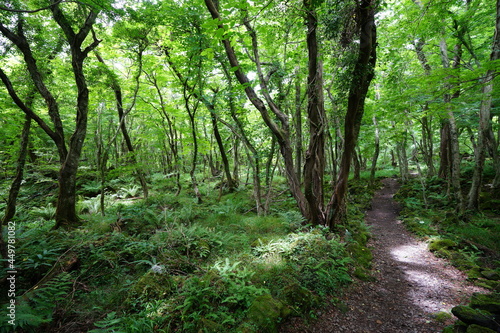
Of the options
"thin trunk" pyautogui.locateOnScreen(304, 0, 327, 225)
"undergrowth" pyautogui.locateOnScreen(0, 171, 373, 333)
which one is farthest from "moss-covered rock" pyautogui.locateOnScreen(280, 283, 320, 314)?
"thin trunk" pyautogui.locateOnScreen(304, 0, 327, 225)

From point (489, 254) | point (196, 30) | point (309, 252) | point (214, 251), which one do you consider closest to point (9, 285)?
point (214, 251)

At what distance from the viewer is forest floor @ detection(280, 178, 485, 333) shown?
11.1ft

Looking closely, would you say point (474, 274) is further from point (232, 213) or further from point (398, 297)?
point (232, 213)

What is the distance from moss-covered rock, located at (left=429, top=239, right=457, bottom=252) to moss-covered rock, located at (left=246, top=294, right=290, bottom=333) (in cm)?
577

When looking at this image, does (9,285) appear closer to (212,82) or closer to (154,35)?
(154,35)

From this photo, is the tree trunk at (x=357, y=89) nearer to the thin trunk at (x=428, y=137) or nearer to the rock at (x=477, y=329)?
the rock at (x=477, y=329)

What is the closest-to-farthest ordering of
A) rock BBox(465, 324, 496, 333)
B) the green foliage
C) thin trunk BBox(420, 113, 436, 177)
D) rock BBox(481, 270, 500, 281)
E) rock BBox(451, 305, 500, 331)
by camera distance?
the green foliage
rock BBox(465, 324, 496, 333)
rock BBox(451, 305, 500, 331)
rock BBox(481, 270, 500, 281)
thin trunk BBox(420, 113, 436, 177)

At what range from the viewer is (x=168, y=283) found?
3.66m

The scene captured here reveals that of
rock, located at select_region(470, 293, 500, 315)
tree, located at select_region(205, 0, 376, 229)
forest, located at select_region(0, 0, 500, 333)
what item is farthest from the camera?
tree, located at select_region(205, 0, 376, 229)

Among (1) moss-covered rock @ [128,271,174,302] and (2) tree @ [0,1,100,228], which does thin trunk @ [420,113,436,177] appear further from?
(2) tree @ [0,1,100,228]

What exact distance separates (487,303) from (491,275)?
2111 millimetres

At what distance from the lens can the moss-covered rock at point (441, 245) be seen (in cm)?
616

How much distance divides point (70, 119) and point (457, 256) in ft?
64.9

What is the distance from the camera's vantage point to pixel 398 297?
4.22m
